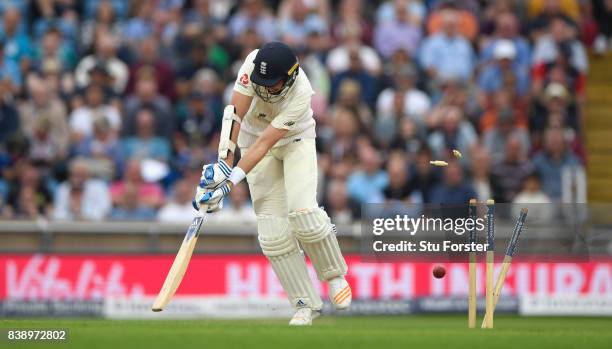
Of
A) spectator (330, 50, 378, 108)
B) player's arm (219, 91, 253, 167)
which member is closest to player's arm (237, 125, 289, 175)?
player's arm (219, 91, 253, 167)

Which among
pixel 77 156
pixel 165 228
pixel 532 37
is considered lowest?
pixel 165 228

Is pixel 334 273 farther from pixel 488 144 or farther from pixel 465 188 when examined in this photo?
pixel 488 144

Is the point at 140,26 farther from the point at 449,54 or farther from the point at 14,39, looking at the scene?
the point at 449,54

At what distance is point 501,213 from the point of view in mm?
11492

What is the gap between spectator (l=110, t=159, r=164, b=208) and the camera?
16.5m

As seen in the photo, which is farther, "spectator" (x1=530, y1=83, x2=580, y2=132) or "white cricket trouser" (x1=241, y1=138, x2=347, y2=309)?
"spectator" (x1=530, y1=83, x2=580, y2=132)

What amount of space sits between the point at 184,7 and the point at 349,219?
16.3 ft

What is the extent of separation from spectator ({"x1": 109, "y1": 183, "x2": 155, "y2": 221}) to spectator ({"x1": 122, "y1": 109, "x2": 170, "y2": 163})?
36.5 inches

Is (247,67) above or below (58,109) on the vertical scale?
below

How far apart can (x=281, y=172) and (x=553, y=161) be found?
7077 mm

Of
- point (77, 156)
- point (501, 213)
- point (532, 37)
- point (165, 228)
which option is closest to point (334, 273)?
point (501, 213)

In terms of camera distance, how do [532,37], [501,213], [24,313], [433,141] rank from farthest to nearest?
[532,37], [433,141], [24,313], [501,213]

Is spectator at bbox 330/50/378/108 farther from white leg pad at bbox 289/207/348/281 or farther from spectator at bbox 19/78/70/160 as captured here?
white leg pad at bbox 289/207/348/281

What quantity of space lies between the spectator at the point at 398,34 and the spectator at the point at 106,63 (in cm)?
358
